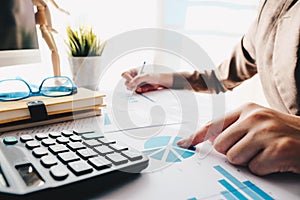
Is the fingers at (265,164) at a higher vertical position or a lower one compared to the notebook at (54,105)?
lower

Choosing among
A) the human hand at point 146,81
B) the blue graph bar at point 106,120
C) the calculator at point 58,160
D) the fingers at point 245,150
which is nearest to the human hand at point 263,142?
the fingers at point 245,150

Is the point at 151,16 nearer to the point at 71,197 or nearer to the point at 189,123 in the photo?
the point at 189,123

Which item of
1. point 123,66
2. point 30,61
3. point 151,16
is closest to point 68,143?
point 30,61

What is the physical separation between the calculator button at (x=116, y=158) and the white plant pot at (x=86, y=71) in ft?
1.50

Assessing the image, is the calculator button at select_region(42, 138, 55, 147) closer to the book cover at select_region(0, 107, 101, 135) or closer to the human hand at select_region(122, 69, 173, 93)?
the book cover at select_region(0, 107, 101, 135)

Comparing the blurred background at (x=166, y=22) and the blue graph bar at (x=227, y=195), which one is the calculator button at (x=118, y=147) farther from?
the blurred background at (x=166, y=22)

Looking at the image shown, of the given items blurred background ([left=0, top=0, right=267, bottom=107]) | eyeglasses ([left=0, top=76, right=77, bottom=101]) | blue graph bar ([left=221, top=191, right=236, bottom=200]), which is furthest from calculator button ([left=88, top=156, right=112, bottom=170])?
blurred background ([left=0, top=0, right=267, bottom=107])

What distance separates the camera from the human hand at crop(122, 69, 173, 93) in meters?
0.76

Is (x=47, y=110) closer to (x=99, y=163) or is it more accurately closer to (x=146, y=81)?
(x=99, y=163)

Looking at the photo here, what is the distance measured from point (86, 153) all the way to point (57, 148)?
39 millimetres

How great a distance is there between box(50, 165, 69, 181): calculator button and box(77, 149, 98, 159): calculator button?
0.10ft

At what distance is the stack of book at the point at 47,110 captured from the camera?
16.4 inches

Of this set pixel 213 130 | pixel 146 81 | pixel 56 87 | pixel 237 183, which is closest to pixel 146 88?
pixel 146 81

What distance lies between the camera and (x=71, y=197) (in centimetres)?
24
